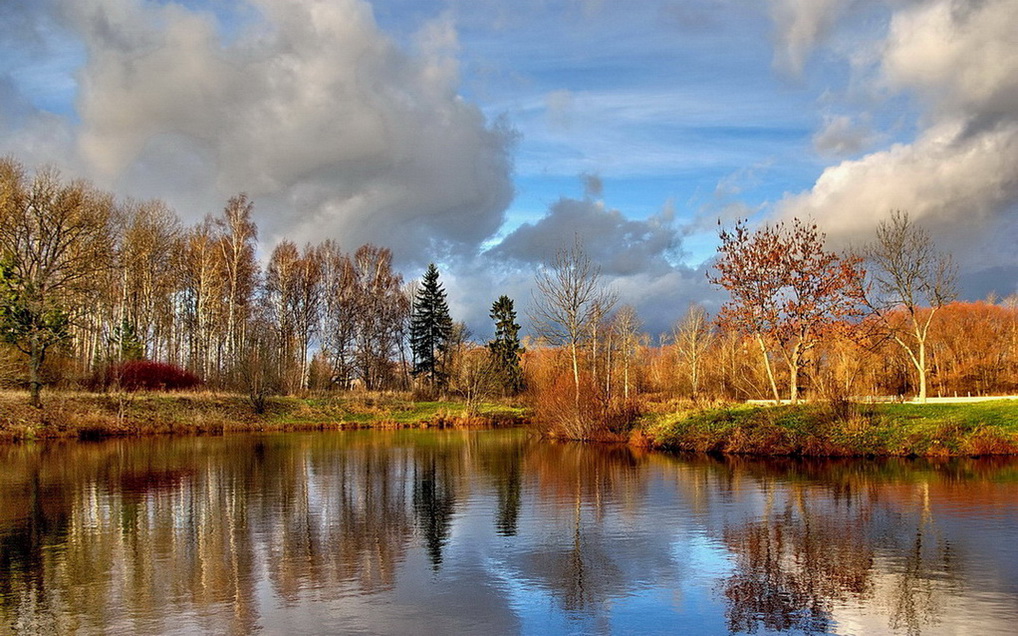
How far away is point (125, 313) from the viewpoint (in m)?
56.9

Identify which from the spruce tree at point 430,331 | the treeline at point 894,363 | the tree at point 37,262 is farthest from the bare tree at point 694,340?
the tree at point 37,262

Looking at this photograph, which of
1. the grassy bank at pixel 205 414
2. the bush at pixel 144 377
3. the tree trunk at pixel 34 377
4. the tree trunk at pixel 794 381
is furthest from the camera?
the bush at pixel 144 377

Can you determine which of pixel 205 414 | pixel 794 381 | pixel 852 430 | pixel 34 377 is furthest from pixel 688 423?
pixel 34 377

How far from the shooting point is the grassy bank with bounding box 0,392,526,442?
39.1 meters

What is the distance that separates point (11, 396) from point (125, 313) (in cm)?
1782

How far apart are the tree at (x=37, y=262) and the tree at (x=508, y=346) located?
38.7 meters

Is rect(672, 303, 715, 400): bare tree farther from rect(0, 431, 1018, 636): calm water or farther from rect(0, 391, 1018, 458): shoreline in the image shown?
rect(0, 431, 1018, 636): calm water

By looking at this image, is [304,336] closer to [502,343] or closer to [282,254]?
[282,254]

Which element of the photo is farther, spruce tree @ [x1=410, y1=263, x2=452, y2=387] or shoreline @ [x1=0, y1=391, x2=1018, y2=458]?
spruce tree @ [x1=410, y1=263, x2=452, y2=387]

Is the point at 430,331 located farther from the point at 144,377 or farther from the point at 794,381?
the point at 794,381

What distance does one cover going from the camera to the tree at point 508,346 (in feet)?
243

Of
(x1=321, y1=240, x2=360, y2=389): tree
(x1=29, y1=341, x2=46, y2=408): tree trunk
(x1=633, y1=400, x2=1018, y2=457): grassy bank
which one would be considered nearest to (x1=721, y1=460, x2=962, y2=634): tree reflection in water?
(x1=633, y1=400, x2=1018, y2=457): grassy bank

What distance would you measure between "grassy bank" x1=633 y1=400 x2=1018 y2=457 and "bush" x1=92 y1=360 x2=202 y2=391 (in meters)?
34.8

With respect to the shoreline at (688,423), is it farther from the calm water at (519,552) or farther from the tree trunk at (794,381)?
the calm water at (519,552)
